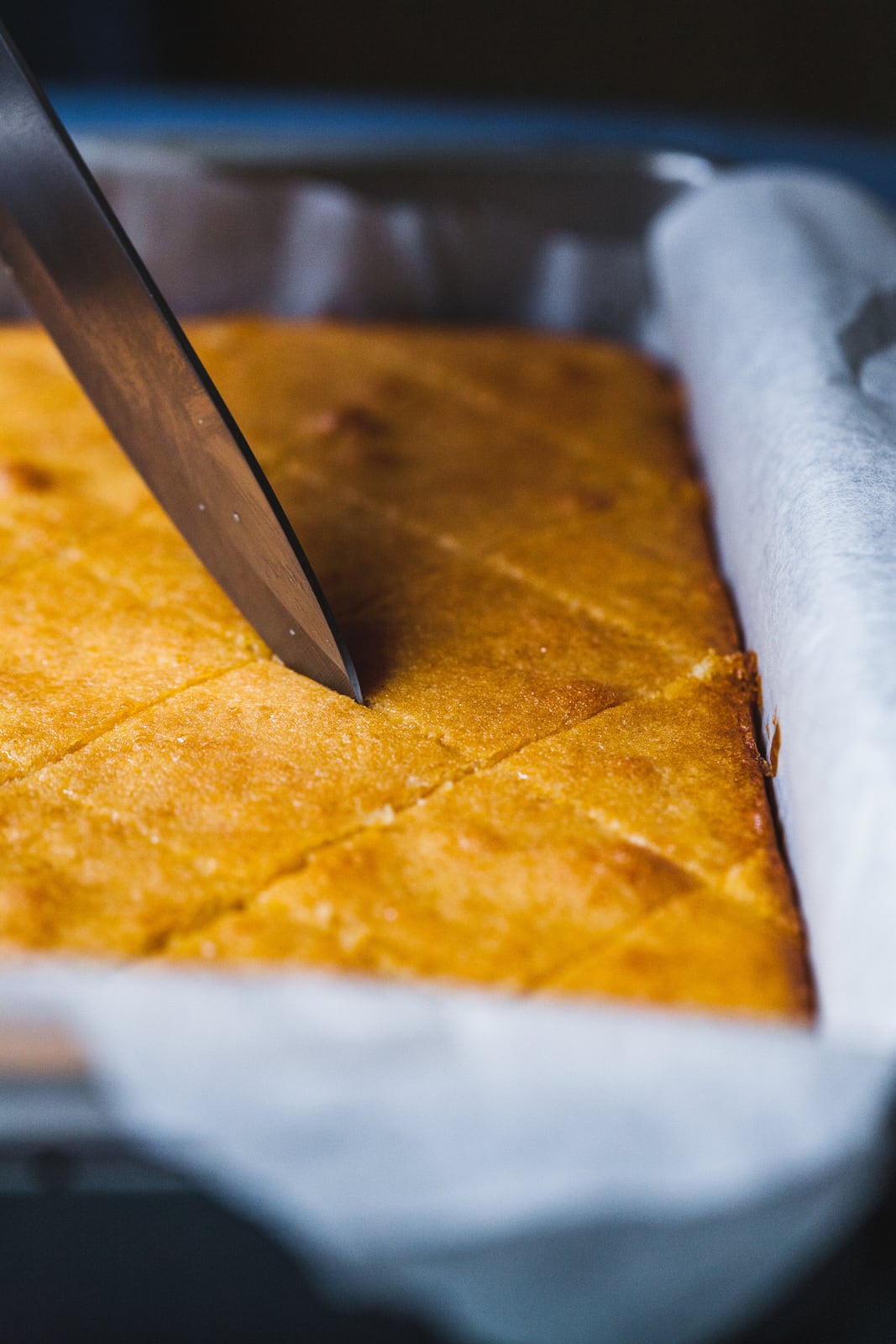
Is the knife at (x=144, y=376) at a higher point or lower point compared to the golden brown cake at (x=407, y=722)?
higher

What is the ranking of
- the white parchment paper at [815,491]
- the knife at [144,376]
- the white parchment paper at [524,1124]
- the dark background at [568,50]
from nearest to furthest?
the white parchment paper at [524,1124] < the white parchment paper at [815,491] < the knife at [144,376] < the dark background at [568,50]

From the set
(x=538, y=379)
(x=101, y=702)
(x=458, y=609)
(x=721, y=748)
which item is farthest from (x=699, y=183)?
(x=101, y=702)

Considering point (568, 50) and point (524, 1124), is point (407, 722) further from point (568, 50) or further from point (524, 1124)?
point (568, 50)

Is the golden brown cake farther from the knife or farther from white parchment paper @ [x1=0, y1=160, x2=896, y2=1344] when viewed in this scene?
white parchment paper @ [x1=0, y1=160, x2=896, y2=1344]

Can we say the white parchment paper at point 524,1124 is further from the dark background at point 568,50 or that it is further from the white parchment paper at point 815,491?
the dark background at point 568,50

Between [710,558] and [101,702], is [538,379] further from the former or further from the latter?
[101,702]

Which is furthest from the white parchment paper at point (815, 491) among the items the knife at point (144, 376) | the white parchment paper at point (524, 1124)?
the knife at point (144, 376)

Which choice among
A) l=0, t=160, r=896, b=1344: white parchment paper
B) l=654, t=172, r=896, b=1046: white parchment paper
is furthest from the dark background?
l=0, t=160, r=896, b=1344: white parchment paper
